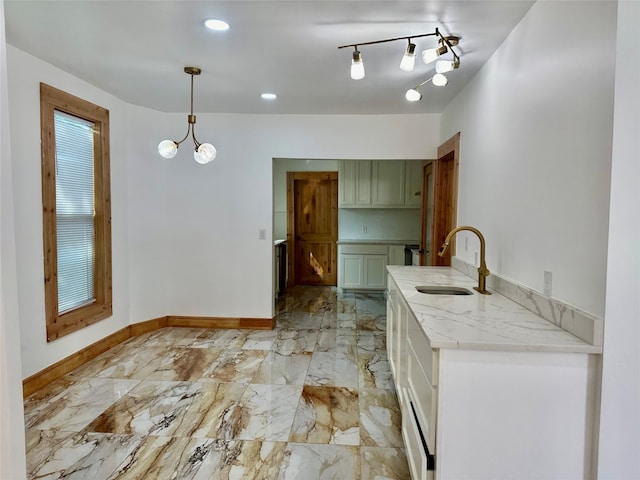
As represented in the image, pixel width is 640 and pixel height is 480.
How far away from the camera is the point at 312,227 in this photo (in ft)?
22.8

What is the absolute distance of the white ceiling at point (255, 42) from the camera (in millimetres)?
2006

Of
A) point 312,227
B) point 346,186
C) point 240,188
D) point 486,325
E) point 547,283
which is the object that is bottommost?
point 486,325

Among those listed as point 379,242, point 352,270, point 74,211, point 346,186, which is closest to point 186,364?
point 74,211

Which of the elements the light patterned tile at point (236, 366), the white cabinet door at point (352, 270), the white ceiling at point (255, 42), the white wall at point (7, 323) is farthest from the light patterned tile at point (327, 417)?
the white cabinet door at point (352, 270)

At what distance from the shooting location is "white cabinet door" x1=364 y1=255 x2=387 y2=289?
615 centimetres

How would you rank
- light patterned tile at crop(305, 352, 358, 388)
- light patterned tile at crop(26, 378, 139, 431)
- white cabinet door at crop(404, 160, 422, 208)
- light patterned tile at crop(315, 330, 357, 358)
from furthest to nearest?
1. white cabinet door at crop(404, 160, 422, 208)
2. light patterned tile at crop(315, 330, 357, 358)
3. light patterned tile at crop(305, 352, 358, 388)
4. light patterned tile at crop(26, 378, 139, 431)

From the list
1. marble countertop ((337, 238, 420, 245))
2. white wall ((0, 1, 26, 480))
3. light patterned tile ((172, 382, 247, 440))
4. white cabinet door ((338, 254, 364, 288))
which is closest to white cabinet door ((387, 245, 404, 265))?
marble countertop ((337, 238, 420, 245))

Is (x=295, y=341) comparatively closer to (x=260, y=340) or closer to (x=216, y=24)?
(x=260, y=340)

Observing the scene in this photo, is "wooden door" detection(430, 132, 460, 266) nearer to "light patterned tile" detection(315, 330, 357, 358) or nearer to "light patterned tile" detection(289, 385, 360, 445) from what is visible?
"light patterned tile" detection(315, 330, 357, 358)

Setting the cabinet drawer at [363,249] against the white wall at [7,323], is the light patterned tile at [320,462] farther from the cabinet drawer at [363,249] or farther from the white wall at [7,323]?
the cabinet drawer at [363,249]

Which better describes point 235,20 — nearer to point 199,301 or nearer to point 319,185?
point 199,301

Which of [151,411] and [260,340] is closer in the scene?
[151,411]

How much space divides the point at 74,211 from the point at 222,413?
83.8 inches

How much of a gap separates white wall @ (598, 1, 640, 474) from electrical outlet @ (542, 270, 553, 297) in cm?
40
